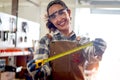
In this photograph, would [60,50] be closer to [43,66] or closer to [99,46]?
[43,66]

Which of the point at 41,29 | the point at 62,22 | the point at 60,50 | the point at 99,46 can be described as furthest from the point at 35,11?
the point at 99,46

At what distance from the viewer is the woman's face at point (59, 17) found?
5.96ft

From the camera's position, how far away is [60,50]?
1.80 metres

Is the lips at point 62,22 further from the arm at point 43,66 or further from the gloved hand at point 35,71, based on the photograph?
the gloved hand at point 35,71

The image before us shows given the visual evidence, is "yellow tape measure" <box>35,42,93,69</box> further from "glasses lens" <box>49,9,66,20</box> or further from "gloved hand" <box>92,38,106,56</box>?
"glasses lens" <box>49,9,66,20</box>

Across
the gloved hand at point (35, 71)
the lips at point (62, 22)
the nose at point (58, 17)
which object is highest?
the nose at point (58, 17)

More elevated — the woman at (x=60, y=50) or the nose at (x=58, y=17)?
the nose at (x=58, y=17)

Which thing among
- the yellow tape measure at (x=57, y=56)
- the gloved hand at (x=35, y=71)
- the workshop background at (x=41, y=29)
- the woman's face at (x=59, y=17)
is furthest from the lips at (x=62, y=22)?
the gloved hand at (x=35, y=71)

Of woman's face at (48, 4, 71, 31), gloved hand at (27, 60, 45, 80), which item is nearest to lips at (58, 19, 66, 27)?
woman's face at (48, 4, 71, 31)

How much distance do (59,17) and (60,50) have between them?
1.01 ft

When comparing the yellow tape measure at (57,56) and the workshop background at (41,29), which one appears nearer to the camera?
the yellow tape measure at (57,56)

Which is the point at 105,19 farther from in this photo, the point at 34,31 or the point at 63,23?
the point at 34,31

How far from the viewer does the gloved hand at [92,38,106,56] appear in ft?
5.91

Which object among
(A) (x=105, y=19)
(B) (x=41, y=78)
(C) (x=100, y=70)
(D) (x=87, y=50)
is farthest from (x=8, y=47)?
(A) (x=105, y=19)
